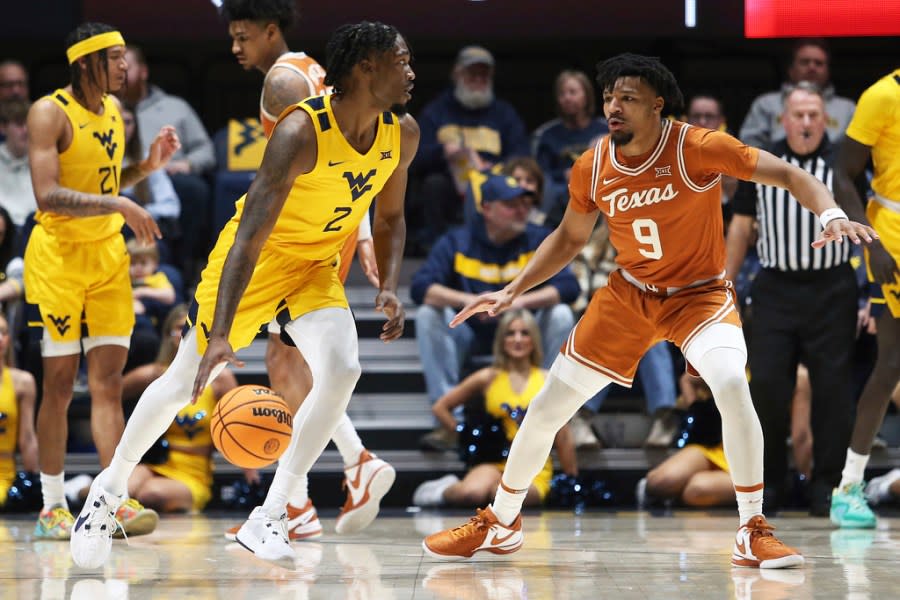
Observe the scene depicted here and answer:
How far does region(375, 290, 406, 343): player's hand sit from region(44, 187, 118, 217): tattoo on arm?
1250mm

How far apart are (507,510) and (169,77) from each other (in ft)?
18.9

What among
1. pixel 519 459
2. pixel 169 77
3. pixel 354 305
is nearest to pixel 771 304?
pixel 519 459

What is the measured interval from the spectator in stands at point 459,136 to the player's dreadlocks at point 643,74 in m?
3.99

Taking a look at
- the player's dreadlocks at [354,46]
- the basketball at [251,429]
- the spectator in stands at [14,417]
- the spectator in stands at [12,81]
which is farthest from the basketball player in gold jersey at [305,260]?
the spectator in stands at [12,81]

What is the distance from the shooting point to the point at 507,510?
188 inches

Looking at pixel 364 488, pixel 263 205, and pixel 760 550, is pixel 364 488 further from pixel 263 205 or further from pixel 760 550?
pixel 760 550

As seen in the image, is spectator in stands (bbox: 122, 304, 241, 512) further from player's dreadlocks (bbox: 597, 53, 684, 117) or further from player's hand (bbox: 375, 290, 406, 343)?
player's dreadlocks (bbox: 597, 53, 684, 117)

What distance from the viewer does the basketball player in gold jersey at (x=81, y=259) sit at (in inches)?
221

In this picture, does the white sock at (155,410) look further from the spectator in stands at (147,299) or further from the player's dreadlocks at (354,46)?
the spectator in stands at (147,299)

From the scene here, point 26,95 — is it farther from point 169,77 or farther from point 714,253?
point 714,253

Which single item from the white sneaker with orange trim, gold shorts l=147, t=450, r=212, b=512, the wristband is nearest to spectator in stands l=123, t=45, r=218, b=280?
gold shorts l=147, t=450, r=212, b=512

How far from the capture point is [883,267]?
5.75 meters

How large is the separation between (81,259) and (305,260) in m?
1.44

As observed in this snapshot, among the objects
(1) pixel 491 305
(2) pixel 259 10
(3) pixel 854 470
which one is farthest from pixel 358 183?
(3) pixel 854 470
